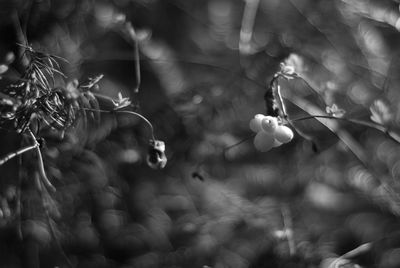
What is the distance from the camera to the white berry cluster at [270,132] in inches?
36.0

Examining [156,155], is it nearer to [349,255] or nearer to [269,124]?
[269,124]

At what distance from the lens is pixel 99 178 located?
1.38 m

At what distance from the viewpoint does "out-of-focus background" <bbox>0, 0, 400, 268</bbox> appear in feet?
4.28

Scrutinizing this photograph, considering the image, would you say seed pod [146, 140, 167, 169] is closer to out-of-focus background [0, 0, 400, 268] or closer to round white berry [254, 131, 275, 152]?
round white berry [254, 131, 275, 152]

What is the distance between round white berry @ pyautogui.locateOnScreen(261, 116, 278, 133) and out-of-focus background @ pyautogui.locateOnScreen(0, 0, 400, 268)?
0.93 ft

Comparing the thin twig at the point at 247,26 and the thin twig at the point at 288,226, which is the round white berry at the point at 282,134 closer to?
the thin twig at the point at 288,226

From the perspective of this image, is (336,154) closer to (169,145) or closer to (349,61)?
(349,61)

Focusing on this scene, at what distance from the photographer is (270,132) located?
922mm

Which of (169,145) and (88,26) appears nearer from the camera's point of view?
(169,145)

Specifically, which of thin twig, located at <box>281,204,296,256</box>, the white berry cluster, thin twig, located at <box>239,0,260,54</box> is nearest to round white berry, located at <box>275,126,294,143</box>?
the white berry cluster

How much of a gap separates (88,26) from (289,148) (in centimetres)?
67

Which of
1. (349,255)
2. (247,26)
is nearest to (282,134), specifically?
(349,255)

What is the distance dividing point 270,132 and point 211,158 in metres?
0.50

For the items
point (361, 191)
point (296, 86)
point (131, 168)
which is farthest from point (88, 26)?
point (361, 191)
